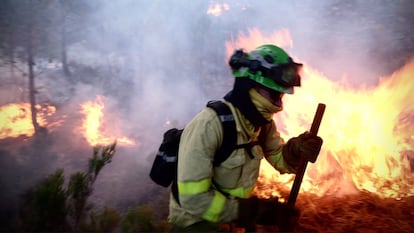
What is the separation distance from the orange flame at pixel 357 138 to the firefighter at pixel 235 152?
2.70m

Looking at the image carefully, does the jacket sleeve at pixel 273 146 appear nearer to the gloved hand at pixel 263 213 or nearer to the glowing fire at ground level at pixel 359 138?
the gloved hand at pixel 263 213

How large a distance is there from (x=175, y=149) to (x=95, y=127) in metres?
9.88

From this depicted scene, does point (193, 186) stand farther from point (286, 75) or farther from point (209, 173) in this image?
point (286, 75)

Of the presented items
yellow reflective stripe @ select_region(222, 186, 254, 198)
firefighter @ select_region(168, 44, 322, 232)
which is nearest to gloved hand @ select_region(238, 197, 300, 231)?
firefighter @ select_region(168, 44, 322, 232)

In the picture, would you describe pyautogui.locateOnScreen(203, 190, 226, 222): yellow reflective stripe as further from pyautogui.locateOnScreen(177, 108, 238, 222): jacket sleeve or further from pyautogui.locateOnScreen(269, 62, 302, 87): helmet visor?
pyautogui.locateOnScreen(269, 62, 302, 87): helmet visor

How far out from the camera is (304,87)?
7168 mm

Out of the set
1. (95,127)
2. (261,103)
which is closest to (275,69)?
(261,103)

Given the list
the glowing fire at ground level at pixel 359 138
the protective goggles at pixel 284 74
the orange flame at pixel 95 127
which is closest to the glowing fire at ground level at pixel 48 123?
the orange flame at pixel 95 127

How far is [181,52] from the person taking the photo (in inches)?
605

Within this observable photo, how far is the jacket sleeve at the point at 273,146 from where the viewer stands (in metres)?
3.07

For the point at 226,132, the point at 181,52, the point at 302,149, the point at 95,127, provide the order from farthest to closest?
the point at 181,52 < the point at 95,127 < the point at 302,149 < the point at 226,132

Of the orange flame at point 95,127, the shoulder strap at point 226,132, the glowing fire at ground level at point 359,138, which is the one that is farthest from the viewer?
the orange flame at point 95,127

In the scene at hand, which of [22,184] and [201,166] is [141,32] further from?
[201,166]

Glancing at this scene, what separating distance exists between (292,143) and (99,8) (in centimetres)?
1363
